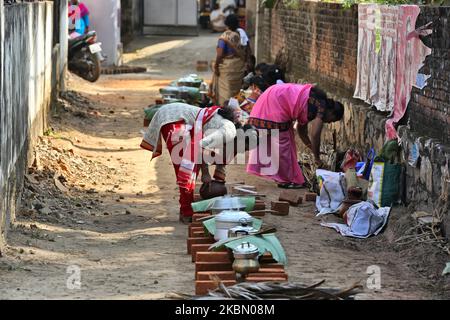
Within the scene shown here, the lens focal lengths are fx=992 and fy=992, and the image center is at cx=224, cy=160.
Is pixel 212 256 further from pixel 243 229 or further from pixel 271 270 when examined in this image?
pixel 271 270

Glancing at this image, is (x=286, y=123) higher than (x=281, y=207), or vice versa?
(x=286, y=123)

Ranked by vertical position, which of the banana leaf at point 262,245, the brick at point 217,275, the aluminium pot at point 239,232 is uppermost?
the aluminium pot at point 239,232

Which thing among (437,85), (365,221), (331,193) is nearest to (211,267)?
(365,221)

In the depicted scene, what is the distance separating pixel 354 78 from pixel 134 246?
4675 mm

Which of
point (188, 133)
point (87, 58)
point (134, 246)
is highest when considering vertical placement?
point (188, 133)

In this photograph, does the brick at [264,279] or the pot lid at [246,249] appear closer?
the brick at [264,279]

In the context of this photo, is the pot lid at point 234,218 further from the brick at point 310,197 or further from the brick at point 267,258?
the brick at point 310,197

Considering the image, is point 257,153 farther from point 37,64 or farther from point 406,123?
point 37,64

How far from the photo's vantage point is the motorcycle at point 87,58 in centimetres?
2086

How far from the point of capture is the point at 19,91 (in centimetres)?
990

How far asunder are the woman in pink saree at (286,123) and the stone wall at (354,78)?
51 cm

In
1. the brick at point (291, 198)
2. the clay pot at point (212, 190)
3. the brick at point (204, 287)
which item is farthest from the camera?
the brick at point (291, 198)

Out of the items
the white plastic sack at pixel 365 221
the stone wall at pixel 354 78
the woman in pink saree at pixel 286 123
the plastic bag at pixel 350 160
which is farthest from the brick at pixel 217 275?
the woman in pink saree at pixel 286 123

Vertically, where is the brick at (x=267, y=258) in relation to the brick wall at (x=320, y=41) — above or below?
below
